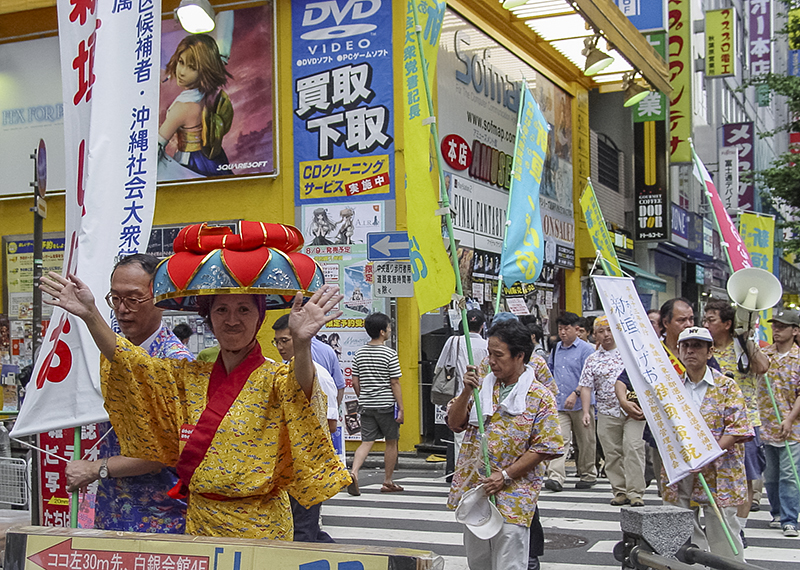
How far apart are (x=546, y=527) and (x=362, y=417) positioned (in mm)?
2932

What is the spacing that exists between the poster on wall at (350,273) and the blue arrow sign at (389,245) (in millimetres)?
1765

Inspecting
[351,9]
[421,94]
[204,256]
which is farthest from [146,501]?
[351,9]

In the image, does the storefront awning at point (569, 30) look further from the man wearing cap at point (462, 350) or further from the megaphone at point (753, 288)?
the megaphone at point (753, 288)

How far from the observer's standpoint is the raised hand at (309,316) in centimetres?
288

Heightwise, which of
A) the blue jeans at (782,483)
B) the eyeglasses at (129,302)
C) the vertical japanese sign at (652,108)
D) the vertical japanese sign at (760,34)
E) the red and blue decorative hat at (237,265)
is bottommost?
the blue jeans at (782,483)


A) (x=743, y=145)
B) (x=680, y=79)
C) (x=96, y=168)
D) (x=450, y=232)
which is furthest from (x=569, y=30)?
(x=96, y=168)

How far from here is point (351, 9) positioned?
14.3m

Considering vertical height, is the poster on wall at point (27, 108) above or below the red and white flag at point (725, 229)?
above

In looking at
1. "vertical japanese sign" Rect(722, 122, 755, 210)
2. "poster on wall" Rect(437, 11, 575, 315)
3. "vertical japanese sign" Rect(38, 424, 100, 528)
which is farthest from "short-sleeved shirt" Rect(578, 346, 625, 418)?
"vertical japanese sign" Rect(722, 122, 755, 210)

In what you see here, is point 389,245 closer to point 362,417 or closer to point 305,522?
point 362,417

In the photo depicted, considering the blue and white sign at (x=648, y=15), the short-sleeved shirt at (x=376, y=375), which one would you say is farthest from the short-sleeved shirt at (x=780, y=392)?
the blue and white sign at (x=648, y=15)

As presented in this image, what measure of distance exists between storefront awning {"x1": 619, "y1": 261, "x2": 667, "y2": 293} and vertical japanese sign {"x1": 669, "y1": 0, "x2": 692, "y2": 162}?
10.0 ft

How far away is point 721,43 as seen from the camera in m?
27.1

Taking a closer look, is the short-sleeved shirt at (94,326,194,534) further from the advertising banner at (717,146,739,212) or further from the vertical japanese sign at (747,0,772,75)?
the vertical japanese sign at (747,0,772,75)
